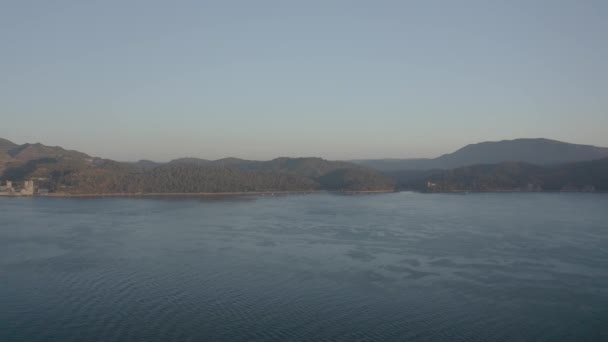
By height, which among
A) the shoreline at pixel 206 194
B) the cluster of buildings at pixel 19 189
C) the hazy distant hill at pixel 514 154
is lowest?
the shoreline at pixel 206 194

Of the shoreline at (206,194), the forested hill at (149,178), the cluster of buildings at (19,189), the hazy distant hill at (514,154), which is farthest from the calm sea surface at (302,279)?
the hazy distant hill at (514,154)

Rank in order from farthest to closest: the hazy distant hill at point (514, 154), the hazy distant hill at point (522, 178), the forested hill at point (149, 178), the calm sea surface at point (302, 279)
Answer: the hazy distant hill at point (514, 154) → the hazy distant hill at point (522, 178) → the forested hill at point (149, 178) → the calm sea surface at point (302, 279)

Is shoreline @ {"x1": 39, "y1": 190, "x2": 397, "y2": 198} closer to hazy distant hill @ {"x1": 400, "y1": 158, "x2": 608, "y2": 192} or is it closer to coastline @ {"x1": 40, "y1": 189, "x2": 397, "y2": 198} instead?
coastline @ {"x1": 40, "y1": 189, "x2": 397, "y2": 198}

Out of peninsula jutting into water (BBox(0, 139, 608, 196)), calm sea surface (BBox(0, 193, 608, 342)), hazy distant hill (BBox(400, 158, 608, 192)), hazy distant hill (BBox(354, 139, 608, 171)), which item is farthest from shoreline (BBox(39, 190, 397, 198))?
hazy distant hill (BBox(354, 139, 608, 171))

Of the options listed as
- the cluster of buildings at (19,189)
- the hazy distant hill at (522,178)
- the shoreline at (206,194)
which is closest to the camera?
the cluster of buildings at (19,189)

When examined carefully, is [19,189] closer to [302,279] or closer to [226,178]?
[226,178]

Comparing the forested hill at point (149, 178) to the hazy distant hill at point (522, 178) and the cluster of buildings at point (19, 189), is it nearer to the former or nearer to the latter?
the cluster of buildings at point (19, 189)
